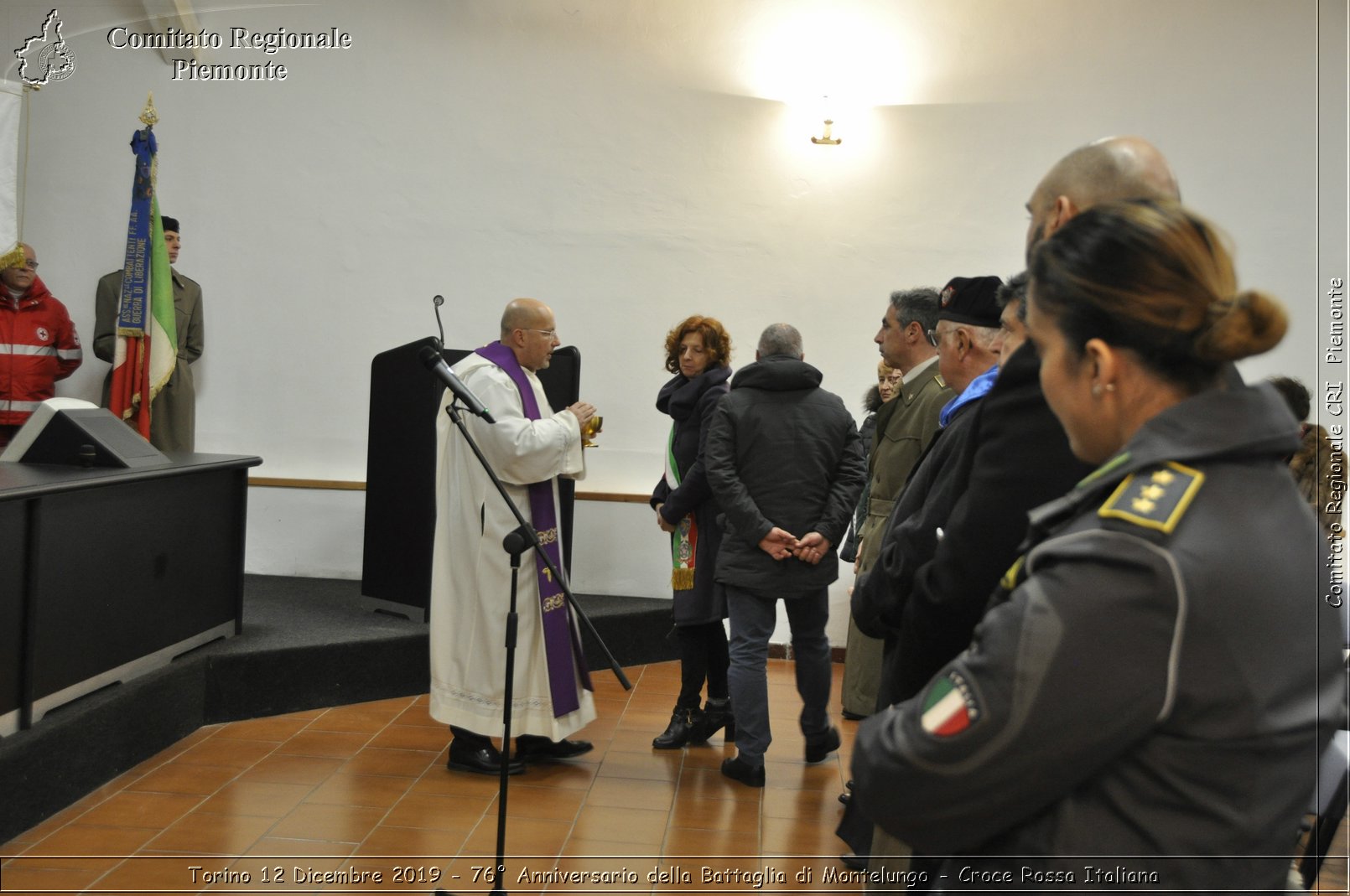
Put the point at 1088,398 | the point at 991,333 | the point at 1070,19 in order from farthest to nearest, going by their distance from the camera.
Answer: the point at 1070,19 → the point at 991,333 → the point at 1088,398

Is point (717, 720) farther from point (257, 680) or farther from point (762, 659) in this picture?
point (257, 680)

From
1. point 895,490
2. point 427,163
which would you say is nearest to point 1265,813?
point 895,490

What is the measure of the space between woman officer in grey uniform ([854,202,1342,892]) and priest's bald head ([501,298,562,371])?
296 centimetres

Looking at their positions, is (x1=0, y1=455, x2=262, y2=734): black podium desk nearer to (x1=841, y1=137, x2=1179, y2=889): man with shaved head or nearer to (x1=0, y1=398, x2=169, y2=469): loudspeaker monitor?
(x1=0, y1=398, x2=169, y2=469): loudspeaker monitor

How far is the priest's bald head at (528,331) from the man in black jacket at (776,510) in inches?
26.9

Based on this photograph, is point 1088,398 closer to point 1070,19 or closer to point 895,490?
point 895,490

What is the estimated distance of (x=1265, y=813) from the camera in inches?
35.5

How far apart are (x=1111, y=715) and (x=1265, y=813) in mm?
172

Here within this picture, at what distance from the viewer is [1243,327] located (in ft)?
2.99

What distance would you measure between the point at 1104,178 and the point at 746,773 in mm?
2684

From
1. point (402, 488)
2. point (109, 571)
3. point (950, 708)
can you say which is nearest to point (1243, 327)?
point (950, 708)

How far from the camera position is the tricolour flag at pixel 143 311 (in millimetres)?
5184

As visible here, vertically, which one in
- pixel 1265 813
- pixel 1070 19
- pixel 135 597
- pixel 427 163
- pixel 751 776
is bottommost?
pixel 751 776

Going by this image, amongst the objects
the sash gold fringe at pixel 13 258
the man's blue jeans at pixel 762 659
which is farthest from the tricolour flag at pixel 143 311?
the man's blue jeans at pixel 762 659
